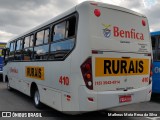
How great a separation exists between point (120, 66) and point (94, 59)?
90 cm

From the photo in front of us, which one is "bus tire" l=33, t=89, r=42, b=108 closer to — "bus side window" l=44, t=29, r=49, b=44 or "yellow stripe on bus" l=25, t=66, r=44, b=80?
"yellow stripe on bus" l=25, t=66, r=44, b=80

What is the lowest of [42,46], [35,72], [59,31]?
[35,72]

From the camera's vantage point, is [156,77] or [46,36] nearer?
[46,36]

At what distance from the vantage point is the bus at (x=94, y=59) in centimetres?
525

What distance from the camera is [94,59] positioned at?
5293 mm

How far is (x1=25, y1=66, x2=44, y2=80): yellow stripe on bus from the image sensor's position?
735cm

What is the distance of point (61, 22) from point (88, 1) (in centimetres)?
121

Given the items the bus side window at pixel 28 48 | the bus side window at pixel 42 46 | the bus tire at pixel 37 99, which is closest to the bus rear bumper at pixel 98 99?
the bus side window at pixel 42 46

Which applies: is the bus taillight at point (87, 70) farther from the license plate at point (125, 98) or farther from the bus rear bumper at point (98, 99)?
the license plate at point (125, 98)

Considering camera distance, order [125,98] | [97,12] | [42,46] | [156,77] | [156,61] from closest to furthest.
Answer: [97,12] < [125,98] < [42,46] < [156,61] < [156,77]

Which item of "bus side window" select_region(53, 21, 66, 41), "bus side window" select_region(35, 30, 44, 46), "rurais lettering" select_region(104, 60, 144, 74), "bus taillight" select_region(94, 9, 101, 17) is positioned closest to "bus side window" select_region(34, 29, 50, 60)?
"bus side window" select_region(35, 30, 44, 46)

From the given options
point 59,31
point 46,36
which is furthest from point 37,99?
point 59,31

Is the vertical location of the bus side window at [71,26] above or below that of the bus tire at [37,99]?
above

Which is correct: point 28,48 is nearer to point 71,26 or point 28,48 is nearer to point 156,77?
point 71,26
